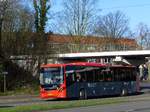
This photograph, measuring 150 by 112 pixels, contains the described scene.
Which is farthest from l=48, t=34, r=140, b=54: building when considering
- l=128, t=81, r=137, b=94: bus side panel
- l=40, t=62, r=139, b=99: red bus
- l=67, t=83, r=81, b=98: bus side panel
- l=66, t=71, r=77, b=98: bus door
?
l=66, t=71, r=77, b=98: bus door

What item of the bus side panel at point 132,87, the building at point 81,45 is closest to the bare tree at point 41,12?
the building at point 81,45

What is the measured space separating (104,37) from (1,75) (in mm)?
58837

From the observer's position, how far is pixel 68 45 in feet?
273

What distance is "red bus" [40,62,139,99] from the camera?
40.4 m

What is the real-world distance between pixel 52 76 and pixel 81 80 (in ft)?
7.81

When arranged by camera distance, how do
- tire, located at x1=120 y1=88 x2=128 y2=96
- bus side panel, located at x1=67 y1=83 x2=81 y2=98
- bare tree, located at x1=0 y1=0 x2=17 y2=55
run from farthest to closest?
bare tree, located at x1=0 y1=0 x2=17 y2=55 → tire, located at x1=120 y1=88 x2=128 y2=96 → bus side panel, located at x1=67 y1=83 x2=81 y2=98

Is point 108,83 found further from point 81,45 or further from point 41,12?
point 81,45

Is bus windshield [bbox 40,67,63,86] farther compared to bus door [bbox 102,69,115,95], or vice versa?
bus door [bbox 102,69,115,95]

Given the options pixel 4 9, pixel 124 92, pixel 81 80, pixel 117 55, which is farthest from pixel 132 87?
pixel 117 55

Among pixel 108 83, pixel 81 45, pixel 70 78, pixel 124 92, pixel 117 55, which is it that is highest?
pixel 81 45

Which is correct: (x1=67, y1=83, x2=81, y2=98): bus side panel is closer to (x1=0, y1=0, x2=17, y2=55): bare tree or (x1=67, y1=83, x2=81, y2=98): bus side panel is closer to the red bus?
the red bus

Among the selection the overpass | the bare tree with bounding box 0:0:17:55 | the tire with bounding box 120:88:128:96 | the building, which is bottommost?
the tire with bounding box 120:88:128:96

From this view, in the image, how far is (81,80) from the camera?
4166 cm

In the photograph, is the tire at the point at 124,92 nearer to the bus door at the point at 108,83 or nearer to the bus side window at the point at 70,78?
the bus door at the point at 108,83
